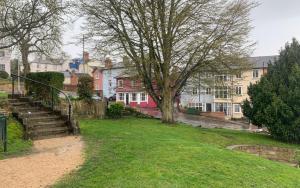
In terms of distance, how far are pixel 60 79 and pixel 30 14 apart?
269 inches

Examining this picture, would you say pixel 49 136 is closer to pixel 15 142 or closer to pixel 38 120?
pixel 38 120

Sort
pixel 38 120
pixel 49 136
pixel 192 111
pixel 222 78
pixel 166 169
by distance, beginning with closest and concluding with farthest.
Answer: pixel 166 169 < pixel 49 136 < pixel 38 120 < pixel 222 78 < pixel 192 111

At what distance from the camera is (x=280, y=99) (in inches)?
854

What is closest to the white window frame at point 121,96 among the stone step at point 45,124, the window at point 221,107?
the window at point 221,107

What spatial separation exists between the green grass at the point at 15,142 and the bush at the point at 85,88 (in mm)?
9192

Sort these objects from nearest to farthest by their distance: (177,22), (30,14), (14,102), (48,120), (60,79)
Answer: (30,14) → (48,120) → (14,102) → (60,79) → (177,22)

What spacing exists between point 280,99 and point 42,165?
1593 centimetres

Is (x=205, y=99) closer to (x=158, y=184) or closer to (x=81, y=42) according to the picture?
(x=81, y=42)

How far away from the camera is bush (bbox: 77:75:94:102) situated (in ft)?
75.8

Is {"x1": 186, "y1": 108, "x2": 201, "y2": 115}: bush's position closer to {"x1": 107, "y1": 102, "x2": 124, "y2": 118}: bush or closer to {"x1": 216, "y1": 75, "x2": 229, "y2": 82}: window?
{"x1": 216, "y1": 75, "x2": 229, "y2": 82}: window

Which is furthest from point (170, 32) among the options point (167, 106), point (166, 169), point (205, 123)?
point (205, 123)

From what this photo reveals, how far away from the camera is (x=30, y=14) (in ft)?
43.9

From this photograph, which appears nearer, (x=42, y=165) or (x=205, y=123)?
(x=42, y=165)

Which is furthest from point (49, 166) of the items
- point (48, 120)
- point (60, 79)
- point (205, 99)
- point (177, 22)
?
point (205, 99)
